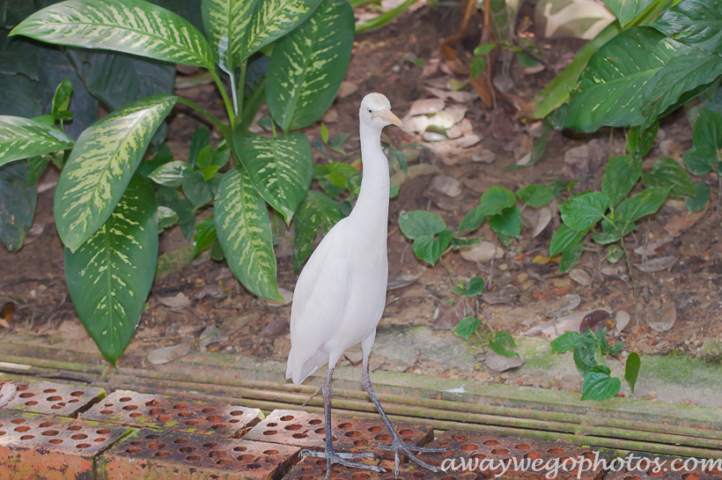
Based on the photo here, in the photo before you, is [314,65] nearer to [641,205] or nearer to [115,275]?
[115,275]

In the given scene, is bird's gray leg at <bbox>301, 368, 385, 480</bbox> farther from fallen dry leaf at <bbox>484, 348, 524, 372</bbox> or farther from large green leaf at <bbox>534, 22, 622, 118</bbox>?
large green leaf at <bbox>534, 22, 622, 118</bbox>

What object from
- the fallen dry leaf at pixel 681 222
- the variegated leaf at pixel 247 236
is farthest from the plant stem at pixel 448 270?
the fallen dry leaf at pixel 681 222

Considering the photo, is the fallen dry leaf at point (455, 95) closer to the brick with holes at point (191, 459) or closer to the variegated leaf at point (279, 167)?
the variegated leaf at point (279, 167)

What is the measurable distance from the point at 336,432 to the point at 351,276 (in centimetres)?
53

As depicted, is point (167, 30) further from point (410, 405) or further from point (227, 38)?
point (410, 405)

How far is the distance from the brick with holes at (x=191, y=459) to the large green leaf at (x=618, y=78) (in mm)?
1764

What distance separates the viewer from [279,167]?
2.93 m

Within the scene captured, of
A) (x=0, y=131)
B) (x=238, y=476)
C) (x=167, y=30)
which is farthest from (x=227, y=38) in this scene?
(x=238, y=476)

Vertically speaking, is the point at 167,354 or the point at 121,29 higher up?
the point at 121,29

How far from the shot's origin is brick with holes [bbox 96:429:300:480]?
2.17m

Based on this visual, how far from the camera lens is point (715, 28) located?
264cm

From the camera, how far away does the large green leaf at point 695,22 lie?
2.62 meters

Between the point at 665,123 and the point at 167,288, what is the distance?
8.55 feet

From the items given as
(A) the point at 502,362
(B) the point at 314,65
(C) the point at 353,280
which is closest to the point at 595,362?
(A) the point at 502,362
